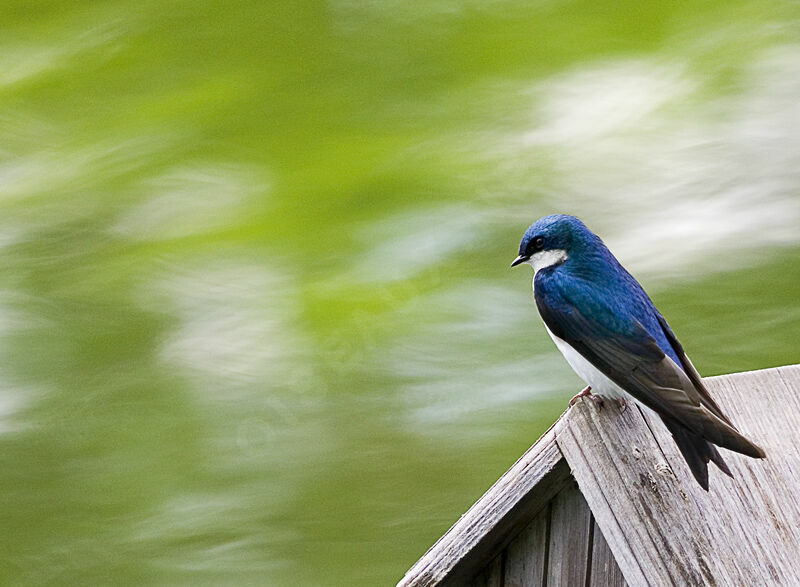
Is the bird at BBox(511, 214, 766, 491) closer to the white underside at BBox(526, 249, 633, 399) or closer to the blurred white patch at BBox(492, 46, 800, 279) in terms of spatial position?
the white underside at BBox(526, 249, 633, 399)

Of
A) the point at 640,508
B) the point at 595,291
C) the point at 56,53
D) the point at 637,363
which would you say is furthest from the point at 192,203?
the point at 640,508

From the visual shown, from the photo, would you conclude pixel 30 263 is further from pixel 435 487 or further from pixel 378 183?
pixel 435 487

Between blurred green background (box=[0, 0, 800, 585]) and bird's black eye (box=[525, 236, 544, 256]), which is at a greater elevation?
bird's black eye (box=[525, 236, 544, 256])

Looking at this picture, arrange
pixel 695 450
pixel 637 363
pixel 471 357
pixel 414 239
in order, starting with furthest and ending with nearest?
pixel 414 239 → pixel 471 357 → pixel 637 363 → pixel 695 450

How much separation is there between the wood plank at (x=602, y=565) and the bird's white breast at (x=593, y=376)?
0.95 ft

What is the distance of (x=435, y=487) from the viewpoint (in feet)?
20.1

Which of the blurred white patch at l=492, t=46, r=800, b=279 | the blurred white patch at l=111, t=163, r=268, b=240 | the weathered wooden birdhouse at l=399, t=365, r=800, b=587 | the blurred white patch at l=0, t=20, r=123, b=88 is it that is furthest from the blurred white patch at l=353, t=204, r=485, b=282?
the weathered wooden birdhouse at l=399, t=365, r=800, b=587

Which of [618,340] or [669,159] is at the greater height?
[618,340]

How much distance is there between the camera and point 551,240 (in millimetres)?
2420

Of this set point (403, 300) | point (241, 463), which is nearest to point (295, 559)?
point (241, 463)

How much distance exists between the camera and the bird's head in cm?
236

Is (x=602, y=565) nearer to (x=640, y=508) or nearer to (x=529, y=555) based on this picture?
(x=529, y=555)

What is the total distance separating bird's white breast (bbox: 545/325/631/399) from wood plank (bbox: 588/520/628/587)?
0.95 ft

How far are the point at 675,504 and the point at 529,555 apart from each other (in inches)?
21.3
